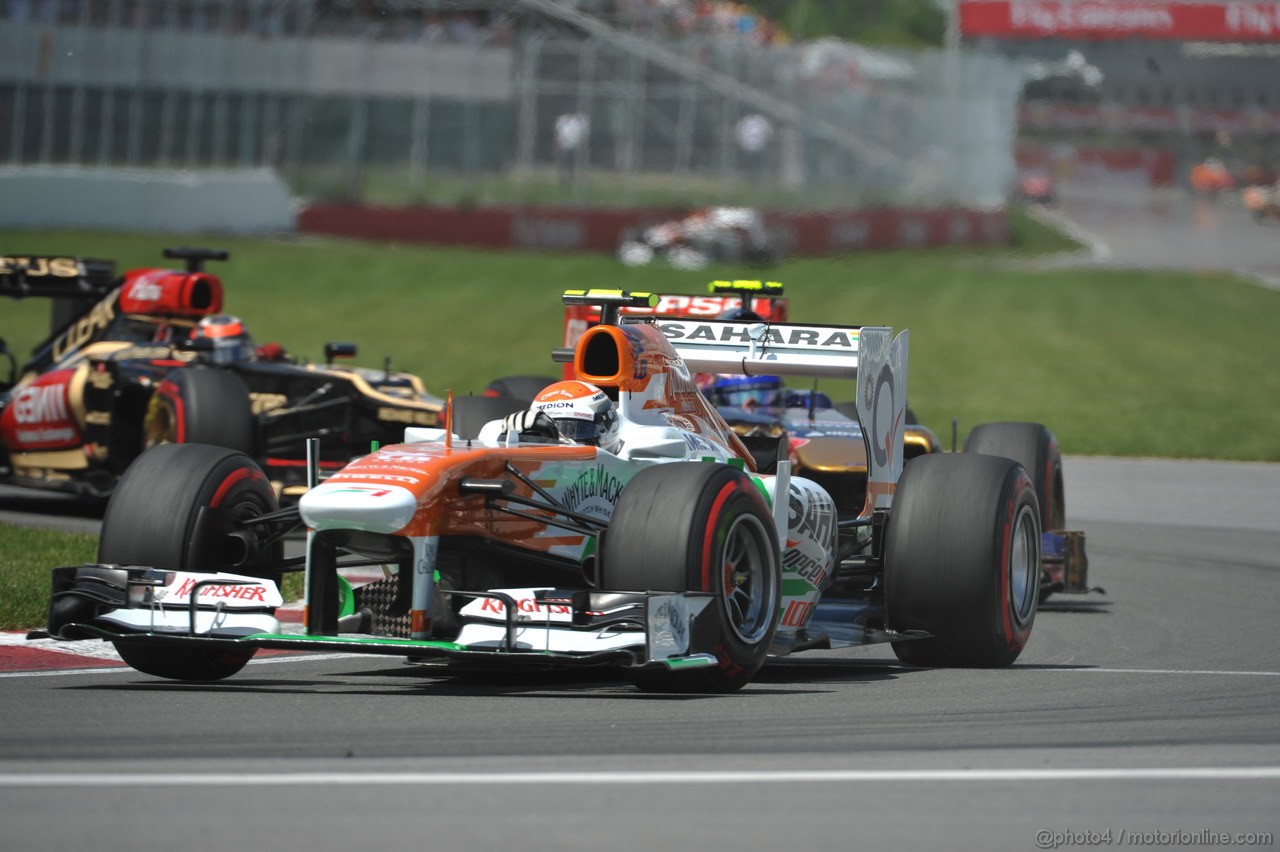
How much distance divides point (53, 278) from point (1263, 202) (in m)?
63.7

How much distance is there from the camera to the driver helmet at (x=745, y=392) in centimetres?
1302

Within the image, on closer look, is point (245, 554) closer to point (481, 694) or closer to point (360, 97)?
point (481, 694)

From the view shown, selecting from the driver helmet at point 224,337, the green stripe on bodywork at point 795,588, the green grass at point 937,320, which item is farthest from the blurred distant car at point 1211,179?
the green stripe on bodywork at point 795,588

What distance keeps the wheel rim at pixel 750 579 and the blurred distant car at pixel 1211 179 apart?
248ft

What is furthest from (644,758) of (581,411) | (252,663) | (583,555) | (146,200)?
(146,200)

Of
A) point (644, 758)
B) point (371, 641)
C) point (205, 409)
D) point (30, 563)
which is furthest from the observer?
point (205, 409)

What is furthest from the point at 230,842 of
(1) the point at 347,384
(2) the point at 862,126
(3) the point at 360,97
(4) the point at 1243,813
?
(2) the point at 862,126

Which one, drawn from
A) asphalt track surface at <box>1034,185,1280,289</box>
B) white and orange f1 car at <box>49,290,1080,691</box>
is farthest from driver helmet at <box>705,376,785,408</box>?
asphalt track surface at <box>1034,185,1280,289</box>

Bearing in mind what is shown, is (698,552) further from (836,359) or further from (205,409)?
(205,409)

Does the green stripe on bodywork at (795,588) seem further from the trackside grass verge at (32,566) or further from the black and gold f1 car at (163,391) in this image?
the black and gold f1 car at (163,391)

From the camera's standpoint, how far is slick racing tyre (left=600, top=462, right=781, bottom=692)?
326 inches

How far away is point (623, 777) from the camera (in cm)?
648

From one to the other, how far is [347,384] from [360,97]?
3300 centimetres

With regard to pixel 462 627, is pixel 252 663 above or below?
below
